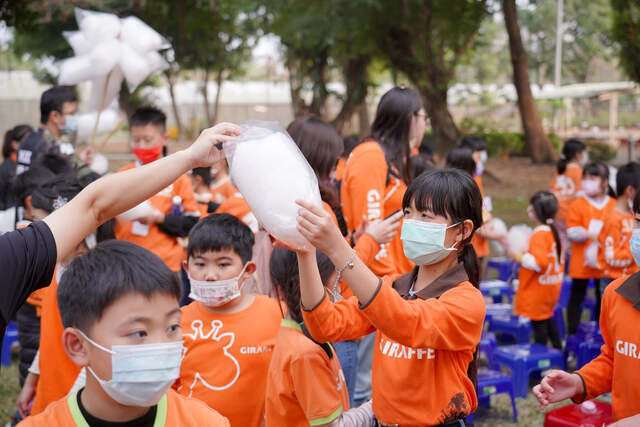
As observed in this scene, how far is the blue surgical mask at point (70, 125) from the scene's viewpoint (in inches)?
221

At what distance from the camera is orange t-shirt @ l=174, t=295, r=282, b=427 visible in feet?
9.22

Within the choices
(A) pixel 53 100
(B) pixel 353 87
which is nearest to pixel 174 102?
(B) pixel 353 87

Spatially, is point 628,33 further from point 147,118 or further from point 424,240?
point 424,240

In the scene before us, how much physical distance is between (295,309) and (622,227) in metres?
3.31

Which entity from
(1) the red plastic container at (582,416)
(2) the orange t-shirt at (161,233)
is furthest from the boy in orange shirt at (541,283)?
(2) the orange t-shirt at (161,233)

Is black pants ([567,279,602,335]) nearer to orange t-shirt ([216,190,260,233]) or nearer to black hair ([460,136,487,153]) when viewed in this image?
black hair ([460,136,487,153])

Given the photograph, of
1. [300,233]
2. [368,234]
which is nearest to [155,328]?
[300,233]

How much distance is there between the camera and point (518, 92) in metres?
16.2

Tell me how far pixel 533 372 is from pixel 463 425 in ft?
9.83

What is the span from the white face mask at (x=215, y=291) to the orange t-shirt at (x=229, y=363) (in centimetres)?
6

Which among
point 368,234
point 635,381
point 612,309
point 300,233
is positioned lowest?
point 635,381

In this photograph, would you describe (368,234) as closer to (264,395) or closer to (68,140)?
(264,395)

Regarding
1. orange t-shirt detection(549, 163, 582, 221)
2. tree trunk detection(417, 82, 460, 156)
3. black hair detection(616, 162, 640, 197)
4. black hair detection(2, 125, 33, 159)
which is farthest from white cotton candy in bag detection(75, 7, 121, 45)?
tree trunk detection(417, 82, 460, 156)

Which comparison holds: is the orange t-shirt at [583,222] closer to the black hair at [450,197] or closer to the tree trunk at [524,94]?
the black hair at [450,197]
